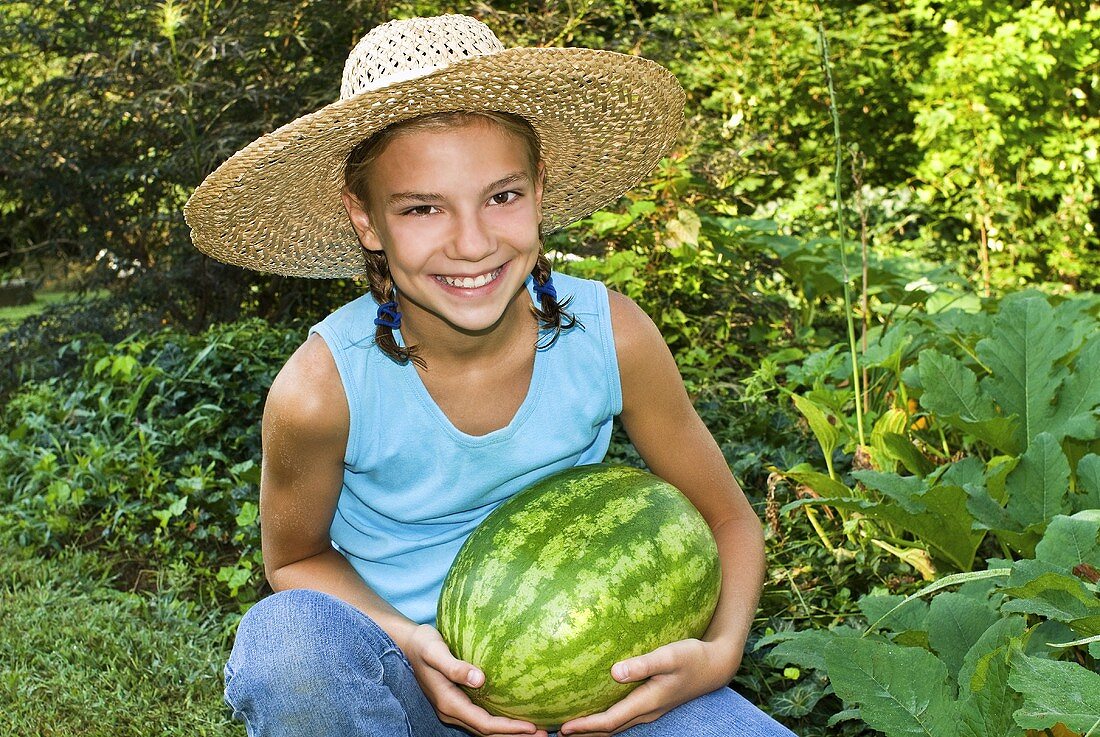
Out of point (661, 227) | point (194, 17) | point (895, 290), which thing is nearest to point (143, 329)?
point (194, 17)

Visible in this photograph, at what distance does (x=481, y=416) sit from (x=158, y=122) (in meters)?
4.00

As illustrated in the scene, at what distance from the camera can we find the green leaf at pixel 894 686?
1739mm

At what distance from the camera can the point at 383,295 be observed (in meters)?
2.21

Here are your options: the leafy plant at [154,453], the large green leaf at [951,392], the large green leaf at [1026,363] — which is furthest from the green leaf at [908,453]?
the leafy plant at [154,453]

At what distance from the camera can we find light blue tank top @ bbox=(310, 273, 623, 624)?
214 cm

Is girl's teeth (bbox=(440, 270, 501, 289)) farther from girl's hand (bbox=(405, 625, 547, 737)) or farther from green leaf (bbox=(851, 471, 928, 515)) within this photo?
green leaf (bbox=(851, 471, 928, 515))

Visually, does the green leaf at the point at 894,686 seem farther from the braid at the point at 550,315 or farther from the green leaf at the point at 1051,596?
the braid at the point at 550,315

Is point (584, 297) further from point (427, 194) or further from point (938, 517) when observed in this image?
point (938, 517)

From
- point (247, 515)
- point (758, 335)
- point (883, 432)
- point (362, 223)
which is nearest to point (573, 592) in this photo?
point (362, 223)

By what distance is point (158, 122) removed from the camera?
5.55 meters

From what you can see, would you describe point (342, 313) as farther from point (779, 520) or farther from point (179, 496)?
point (179, 496)

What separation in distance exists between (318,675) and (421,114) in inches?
37.5

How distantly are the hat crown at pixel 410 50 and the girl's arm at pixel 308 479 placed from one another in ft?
1.66

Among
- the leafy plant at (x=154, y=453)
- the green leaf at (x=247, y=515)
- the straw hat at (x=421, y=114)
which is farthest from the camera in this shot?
the leafy plant at (x=154, y=453)
